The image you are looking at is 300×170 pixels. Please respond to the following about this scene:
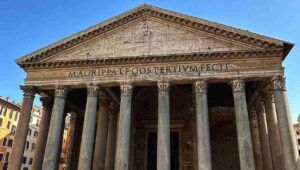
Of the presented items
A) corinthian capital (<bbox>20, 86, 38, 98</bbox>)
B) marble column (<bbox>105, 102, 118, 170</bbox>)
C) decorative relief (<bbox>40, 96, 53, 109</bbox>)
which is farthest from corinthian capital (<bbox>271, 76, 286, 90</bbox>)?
decorative relief (<bbox>40, 96, 53, 109</bbox>)

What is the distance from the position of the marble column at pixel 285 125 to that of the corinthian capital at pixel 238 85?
A: 1.30 m

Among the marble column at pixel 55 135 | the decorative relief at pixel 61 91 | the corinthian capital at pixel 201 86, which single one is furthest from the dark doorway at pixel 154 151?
the decorative relief at pixel 61 91

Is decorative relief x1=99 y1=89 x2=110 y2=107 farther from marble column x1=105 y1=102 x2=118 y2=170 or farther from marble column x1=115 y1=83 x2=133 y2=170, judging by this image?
marble column x1=115 y1=83 x2=133 y2=170

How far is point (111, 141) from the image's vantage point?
15.2 meters

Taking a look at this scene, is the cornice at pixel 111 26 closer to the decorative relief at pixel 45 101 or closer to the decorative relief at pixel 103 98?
the decorative relief at pixel 45 101

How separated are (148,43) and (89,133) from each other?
541 centimetres

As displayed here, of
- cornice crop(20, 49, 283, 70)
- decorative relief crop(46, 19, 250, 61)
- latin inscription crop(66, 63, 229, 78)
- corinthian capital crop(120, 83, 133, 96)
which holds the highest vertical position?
decorative relief crop(46, 19, 250, 61)

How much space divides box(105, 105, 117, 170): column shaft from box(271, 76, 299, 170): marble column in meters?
8.42

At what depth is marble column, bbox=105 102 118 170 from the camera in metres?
14.5

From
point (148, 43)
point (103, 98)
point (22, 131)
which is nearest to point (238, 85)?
point (148, 43)

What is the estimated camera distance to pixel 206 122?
39.5 ft

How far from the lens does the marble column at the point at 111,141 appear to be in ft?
47.5

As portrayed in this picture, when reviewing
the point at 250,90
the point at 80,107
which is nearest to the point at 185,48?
the point at 250,90

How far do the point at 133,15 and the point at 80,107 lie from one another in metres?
8.39
